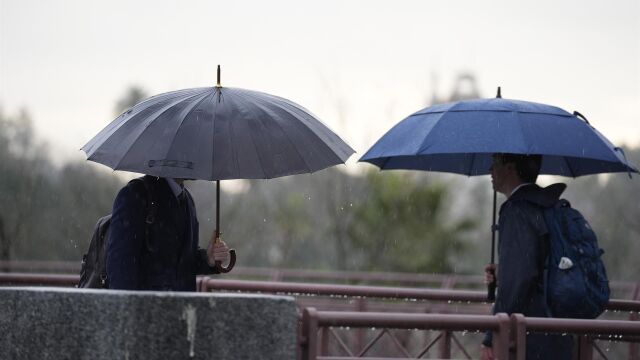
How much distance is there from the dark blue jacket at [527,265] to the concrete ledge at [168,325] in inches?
54.9

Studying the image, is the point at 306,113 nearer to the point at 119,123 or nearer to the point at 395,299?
the point at 119,123

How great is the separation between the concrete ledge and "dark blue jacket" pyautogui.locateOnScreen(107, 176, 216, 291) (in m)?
0.58

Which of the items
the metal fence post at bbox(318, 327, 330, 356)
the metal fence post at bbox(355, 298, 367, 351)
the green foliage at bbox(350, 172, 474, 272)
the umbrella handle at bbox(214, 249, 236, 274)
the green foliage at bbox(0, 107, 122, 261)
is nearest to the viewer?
the umbrella handle at bbox(214, 249, 236, 274)

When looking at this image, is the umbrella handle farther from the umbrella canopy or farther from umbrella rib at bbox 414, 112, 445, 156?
umbrella rib at bbox 414, 112, 445, 156

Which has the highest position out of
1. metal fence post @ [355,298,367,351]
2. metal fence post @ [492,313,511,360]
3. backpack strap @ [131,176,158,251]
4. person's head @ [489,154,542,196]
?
person's head @ [489,154,542,196]

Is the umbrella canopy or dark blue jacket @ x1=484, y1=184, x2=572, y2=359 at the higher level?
the umbrella canopy

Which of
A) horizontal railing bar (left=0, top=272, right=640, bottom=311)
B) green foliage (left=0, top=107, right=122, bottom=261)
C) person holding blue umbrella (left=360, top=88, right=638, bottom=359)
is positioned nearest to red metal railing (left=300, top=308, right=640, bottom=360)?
person holding blue umbrella (left=360, top=88, right=638, bottom=359)

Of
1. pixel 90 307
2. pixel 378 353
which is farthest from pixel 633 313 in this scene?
pixel 378 353

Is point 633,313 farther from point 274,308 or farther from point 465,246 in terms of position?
point 465,246

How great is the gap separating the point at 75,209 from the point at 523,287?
21437 mm

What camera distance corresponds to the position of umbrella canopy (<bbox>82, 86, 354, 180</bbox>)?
4309 mm

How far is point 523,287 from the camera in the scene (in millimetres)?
4477

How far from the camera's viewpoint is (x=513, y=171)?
4.88 m

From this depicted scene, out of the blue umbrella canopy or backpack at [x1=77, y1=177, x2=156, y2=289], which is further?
the blue umbrella canopy
